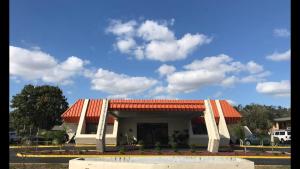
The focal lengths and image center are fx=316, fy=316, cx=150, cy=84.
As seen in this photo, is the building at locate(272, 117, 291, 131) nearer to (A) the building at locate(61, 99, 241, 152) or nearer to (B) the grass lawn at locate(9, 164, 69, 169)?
(A) the building at locate(61, 99, 241, 152)

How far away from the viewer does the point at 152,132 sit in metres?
39.5

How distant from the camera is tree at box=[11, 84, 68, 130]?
65812 mm

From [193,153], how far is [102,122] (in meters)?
8.75

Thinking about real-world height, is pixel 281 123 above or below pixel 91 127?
below

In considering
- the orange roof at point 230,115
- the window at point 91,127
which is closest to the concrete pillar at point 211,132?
the orange roof at point 230,115

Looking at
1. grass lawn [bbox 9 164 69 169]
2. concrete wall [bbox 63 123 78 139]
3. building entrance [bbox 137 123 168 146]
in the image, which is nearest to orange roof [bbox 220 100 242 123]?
building entrance [bbox 137 123 168 146]

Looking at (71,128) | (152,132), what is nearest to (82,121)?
(71,128)

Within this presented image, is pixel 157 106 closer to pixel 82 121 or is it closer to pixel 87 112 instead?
pixel 82 121

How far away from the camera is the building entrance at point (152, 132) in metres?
39.2

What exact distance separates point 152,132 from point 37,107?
37.1 m

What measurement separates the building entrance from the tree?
34.3 m

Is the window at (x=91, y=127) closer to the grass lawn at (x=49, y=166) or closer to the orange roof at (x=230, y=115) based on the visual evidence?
the orange roof at (x=230, y=115)

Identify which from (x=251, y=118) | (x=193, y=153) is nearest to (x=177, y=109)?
(x=193, y=153)

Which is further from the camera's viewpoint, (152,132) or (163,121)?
(152,132)
